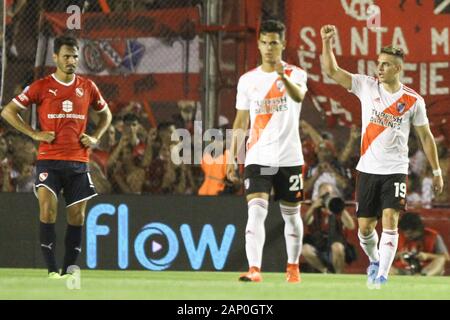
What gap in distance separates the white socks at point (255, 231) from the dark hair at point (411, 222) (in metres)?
3.80

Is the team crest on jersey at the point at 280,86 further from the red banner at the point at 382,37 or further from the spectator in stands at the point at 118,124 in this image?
the spectator in stands at the point at 118,124

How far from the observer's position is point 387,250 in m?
10.6

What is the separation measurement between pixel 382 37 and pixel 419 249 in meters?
2.50

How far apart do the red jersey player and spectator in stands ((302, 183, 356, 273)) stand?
11.4 feet

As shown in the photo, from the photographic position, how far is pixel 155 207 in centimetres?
1461

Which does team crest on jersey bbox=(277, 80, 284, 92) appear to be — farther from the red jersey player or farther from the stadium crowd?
the stadium crowd

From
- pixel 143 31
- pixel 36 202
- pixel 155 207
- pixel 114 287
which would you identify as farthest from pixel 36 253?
pixel 114 287

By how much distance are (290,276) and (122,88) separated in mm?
4642

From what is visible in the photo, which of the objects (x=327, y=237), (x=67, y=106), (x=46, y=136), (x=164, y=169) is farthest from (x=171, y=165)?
(x=46, y=136)

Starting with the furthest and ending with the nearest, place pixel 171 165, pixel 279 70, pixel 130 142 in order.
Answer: pixel 130 142, pixel 171 165, pixel 279 70

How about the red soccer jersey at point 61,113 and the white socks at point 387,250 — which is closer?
the white socks at point 387,250

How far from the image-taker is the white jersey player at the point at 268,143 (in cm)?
1077

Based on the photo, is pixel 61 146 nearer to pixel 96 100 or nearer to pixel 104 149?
pixel 96 100

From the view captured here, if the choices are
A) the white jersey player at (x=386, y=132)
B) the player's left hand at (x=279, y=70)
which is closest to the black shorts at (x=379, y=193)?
the white jersey player at (x=386, y=132)
